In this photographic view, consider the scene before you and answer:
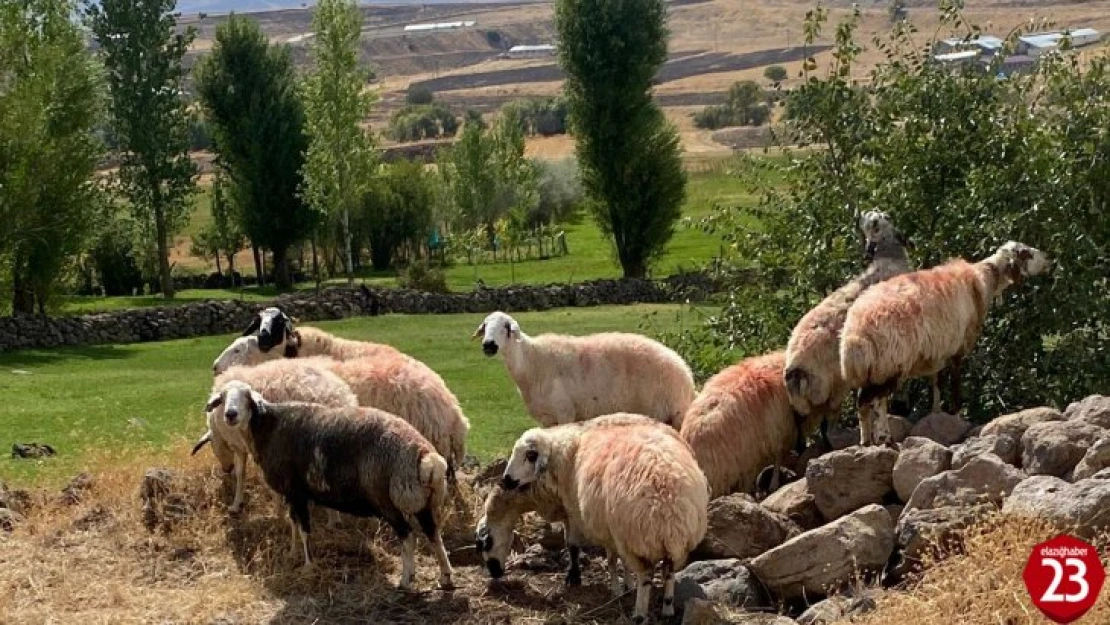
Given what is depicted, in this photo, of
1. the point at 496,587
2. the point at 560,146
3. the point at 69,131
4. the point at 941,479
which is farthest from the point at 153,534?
the point at 560,146

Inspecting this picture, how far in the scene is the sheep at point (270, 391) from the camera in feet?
42.1

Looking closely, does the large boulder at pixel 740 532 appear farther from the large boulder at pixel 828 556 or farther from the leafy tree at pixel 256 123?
the leafy tree at pixel 256 123

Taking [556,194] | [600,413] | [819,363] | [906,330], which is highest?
[906,330]

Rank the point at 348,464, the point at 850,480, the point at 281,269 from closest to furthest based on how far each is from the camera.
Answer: the point at 850,480 < the point at 348,464 < the point at 281,269

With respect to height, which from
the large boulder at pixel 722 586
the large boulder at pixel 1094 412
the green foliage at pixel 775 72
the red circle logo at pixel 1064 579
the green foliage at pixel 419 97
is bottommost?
the large boulder at pixel 722 586

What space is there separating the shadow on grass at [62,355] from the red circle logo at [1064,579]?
26.4 metres

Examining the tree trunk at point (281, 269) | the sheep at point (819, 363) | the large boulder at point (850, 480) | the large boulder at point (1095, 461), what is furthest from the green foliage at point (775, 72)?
the large boulder at point (1095, 461)

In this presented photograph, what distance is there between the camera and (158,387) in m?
26.0

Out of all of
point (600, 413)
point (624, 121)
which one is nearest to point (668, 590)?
point (600, 413)

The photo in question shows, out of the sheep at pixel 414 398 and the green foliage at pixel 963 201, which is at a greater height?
the green foliage at pixel 963 201

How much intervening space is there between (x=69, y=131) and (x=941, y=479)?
33804 mm

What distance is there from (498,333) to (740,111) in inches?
4867

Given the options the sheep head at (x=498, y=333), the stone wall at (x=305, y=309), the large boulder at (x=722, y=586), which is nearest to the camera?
the large boulder at (x=722, y=586)

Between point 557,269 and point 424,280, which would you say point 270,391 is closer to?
point 424,280
